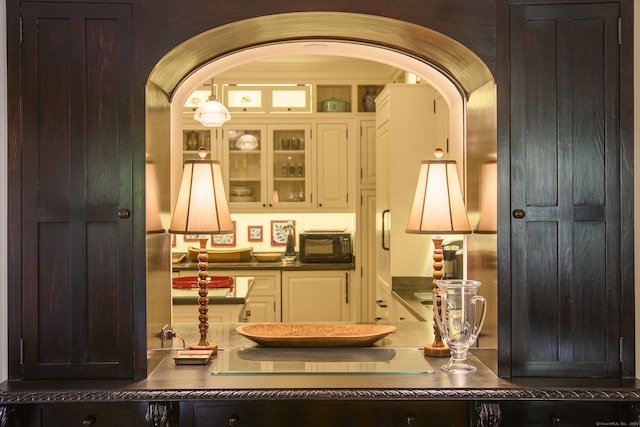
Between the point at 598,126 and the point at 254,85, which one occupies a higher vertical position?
the point at 254,85

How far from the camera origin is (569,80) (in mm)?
2320

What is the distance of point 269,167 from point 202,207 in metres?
4.14

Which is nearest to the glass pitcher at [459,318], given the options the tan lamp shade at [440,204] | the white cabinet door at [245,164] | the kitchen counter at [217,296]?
the tan lamp shade at [440,204]

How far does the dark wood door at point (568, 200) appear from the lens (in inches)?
90.9

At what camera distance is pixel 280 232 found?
6.94 meters

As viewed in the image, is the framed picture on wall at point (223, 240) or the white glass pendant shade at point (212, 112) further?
the framed picture on wall at point (223, 240)

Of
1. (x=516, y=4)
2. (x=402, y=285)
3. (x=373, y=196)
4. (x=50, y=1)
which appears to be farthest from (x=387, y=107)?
(x=50, y=1)

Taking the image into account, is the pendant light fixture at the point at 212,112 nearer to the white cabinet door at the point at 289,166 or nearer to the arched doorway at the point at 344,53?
the arched doorway at the point at 344,53

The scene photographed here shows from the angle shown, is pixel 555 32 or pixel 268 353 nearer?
pixel 555 32

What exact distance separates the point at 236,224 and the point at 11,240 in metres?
4.61

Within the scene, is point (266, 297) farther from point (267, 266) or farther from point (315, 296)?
point (315, 296)

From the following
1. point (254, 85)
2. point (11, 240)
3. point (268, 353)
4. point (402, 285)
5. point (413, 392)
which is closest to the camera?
point (413, 392)

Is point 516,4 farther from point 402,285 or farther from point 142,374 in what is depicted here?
point 402,285

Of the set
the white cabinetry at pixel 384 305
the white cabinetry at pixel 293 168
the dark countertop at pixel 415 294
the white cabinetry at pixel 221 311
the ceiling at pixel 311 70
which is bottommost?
the white cabinetry at pixel 384 305
